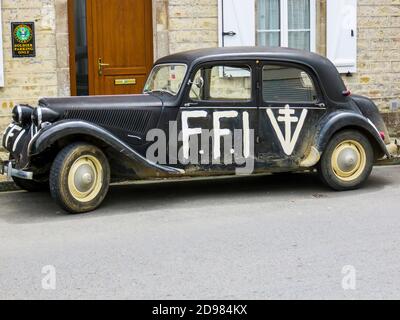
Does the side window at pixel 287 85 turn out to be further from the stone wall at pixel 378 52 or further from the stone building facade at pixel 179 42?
the stone wall at pixel 378 52

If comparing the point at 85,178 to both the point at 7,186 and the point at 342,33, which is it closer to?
the point at 7,186

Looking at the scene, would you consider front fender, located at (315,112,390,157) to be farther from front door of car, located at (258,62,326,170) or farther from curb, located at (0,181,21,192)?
curb, located at (0,181,21,192)

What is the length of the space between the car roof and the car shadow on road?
46.4 inches

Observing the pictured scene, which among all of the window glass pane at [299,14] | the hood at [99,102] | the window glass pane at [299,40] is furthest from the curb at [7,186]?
the window glass pane at [299,14]

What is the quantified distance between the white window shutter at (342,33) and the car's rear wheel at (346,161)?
3.83m

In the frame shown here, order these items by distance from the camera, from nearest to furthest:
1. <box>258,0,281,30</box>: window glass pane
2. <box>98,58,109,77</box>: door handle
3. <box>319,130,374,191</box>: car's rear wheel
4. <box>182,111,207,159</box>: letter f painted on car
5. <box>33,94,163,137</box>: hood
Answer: <box>33,94,163,137</box>: hood → <box>182,111,207,159</box>: letter f painted on car → <box>319,130,374,191</box>: car's rear wheel → <box>98,58,109,77</box>: door handle → <box>258,0,281,30</box>: window glass pane

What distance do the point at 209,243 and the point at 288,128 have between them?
230cm

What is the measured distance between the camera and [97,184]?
688cm

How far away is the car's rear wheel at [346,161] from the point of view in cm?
762

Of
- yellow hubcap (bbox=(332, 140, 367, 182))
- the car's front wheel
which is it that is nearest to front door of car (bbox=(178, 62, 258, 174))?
the car's front wheel

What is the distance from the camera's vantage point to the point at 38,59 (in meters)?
10.5

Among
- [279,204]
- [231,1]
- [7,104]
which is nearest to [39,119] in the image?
[279,204]

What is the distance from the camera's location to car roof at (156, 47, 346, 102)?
7466mm

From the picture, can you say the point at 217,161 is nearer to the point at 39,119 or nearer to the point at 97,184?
the point at 97,184
